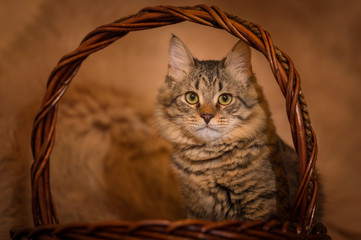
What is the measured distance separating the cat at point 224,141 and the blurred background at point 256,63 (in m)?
0.41

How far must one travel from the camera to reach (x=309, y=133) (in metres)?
0.97

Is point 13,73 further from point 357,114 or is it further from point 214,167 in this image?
point 357,114

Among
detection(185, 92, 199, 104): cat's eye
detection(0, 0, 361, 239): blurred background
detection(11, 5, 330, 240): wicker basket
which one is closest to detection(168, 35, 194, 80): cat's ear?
detection(185, 92, 199, 104): cat's eye

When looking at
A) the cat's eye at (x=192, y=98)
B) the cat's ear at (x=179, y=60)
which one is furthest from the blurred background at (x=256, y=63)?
the cat's eye at (x=192, y=98)

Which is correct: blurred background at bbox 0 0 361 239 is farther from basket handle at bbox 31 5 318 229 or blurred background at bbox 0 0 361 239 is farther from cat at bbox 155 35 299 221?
basket handle at bbox 31 5 318 229

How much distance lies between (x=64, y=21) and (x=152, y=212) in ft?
3.76

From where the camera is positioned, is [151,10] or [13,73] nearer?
[151,10]

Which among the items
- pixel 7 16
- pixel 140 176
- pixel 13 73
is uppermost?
pixel 7 16

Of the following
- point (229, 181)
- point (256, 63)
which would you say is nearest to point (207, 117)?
point (229, 181)

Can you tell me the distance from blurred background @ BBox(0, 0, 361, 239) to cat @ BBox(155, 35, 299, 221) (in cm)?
41

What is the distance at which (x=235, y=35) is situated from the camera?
1.04 m

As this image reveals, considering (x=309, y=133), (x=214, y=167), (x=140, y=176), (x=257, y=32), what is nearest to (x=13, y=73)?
(x=140, y=176)

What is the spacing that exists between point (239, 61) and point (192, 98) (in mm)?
245

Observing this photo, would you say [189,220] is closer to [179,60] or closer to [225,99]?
[225,99]
